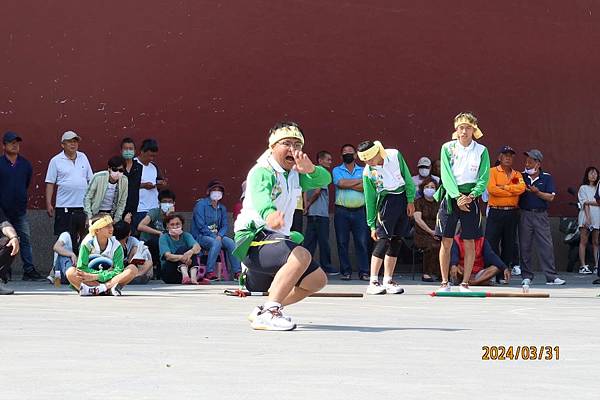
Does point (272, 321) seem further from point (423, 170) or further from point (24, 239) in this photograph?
point (423, 170)

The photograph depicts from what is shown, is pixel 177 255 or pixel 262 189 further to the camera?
pixel 177 255

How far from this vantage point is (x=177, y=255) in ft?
57.9

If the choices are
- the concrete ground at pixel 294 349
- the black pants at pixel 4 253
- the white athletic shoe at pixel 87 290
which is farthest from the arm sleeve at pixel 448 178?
the black pants at pixel 4 253

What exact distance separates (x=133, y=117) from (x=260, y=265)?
9.31 meters

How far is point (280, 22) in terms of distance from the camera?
20.0 m

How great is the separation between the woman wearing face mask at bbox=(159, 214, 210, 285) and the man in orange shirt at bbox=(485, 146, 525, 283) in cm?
405

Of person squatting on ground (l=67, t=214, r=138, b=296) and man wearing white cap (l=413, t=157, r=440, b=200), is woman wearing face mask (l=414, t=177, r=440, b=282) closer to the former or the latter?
man wearing white cap (l=413, t=157, r=440, b=200)

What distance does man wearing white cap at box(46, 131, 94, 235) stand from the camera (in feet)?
59.2

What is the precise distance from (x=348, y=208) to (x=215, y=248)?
89.1 inches

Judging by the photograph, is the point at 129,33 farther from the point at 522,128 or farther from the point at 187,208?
the point at 522,128

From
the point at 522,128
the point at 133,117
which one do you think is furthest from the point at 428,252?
the point at 133,117

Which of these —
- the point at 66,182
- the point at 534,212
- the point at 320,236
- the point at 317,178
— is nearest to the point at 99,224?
the point at 66,182

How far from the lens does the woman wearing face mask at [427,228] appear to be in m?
19.4
